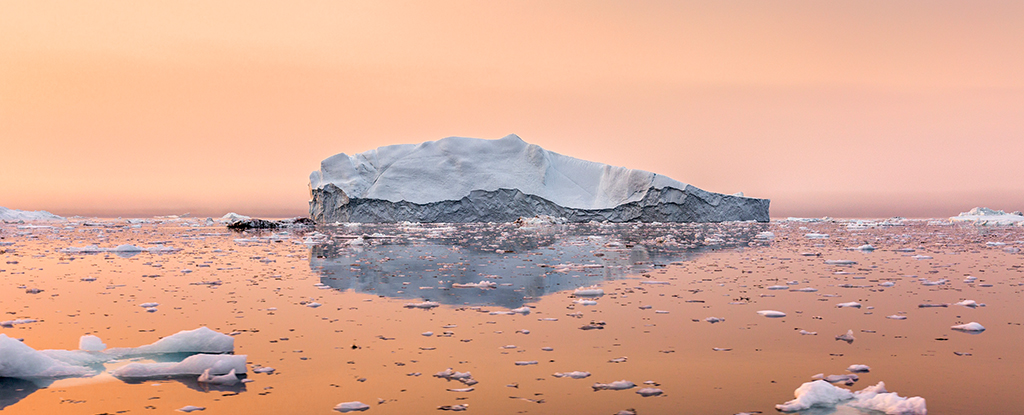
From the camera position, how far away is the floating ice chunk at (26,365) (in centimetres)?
298

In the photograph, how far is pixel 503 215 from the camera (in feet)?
144

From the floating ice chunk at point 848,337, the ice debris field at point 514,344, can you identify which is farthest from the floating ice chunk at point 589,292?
the floating ice chunk at point 848,337

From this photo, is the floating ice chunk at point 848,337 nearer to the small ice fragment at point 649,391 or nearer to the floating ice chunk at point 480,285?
the small ice fragment at point 649,391

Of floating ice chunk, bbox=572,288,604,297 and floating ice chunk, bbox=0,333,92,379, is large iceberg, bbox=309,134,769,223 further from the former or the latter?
floating ice chunk, bbox=0,333,92,379

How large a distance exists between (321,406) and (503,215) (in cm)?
4142

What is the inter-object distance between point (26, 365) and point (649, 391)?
3114mm

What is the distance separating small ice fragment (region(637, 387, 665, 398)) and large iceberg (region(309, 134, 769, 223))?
3996cm

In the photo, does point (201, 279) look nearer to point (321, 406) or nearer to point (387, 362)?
point (387, 362)

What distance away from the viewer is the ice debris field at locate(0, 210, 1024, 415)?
2619mm

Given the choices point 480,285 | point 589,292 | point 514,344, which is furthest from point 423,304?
point 514,344

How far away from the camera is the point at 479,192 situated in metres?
42.9

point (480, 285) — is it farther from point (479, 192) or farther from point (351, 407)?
point (479, 192)

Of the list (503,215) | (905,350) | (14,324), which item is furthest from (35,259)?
(503,215)

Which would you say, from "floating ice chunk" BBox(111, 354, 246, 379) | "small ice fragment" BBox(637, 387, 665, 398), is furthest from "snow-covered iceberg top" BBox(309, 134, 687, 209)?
"small ice fragment" BBox(637, 387, 665, 398)
